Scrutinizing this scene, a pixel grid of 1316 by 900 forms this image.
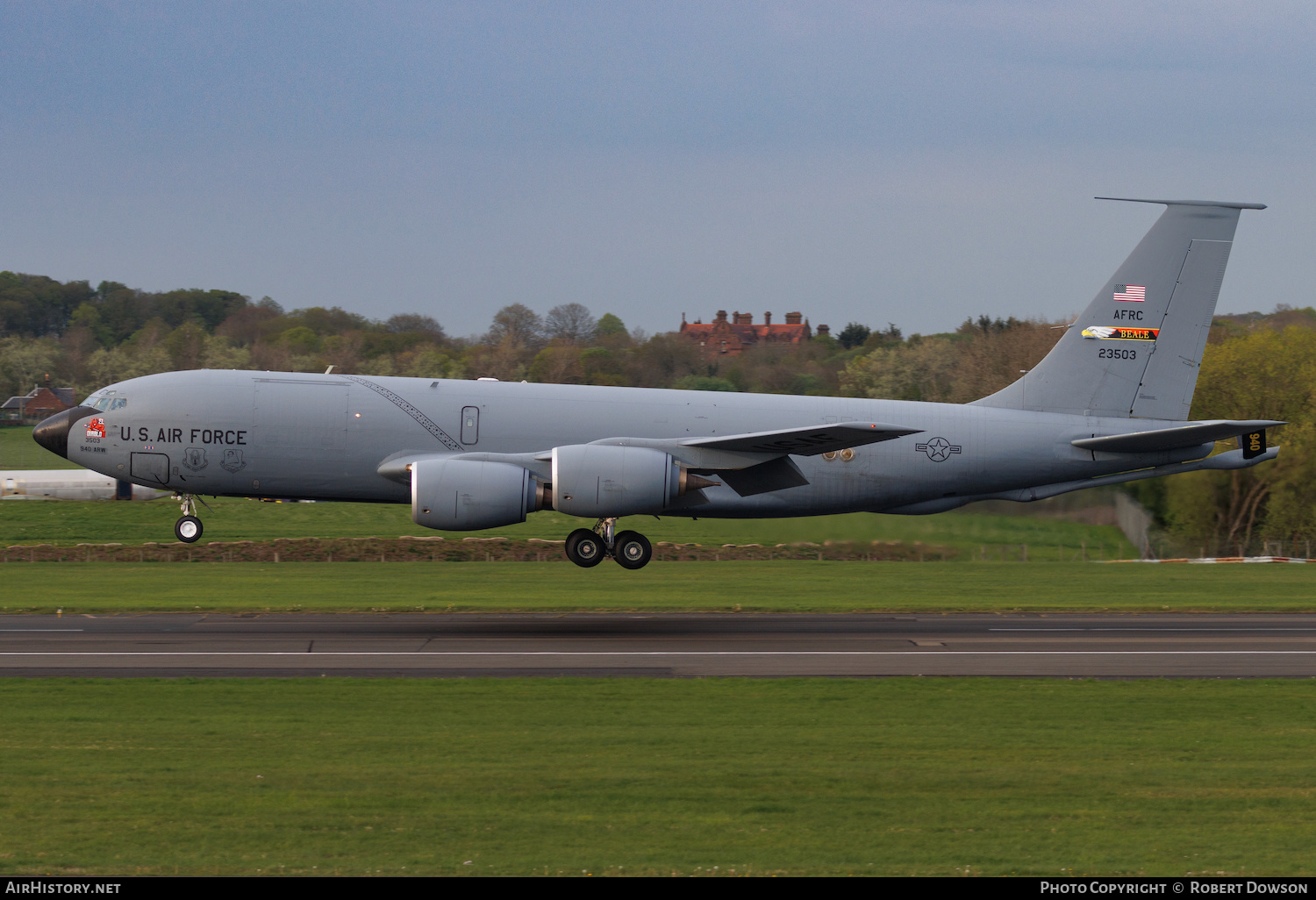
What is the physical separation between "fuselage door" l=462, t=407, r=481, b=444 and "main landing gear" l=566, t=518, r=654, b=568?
10.6ft

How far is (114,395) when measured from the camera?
28.8 meters

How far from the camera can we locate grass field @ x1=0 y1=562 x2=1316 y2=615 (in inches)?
1243

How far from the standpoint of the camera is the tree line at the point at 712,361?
48875mm

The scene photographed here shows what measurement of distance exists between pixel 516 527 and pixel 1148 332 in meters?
30.0

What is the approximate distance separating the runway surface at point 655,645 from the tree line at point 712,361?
56.1 feet

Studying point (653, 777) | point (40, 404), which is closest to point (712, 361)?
point (40, 404)

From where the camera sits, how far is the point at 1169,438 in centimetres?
2961

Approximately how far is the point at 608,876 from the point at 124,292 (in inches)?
6296

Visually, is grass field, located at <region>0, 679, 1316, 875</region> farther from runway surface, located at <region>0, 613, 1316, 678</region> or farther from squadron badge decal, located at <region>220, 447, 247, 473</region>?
squadron badge decal, located at <region>220, 447, 247, 473</region>

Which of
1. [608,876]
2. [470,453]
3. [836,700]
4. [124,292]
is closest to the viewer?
[608,876]

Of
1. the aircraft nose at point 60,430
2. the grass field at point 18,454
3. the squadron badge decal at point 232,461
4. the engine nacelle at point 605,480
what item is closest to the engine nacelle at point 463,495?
the engine nacelle at point 605,480
